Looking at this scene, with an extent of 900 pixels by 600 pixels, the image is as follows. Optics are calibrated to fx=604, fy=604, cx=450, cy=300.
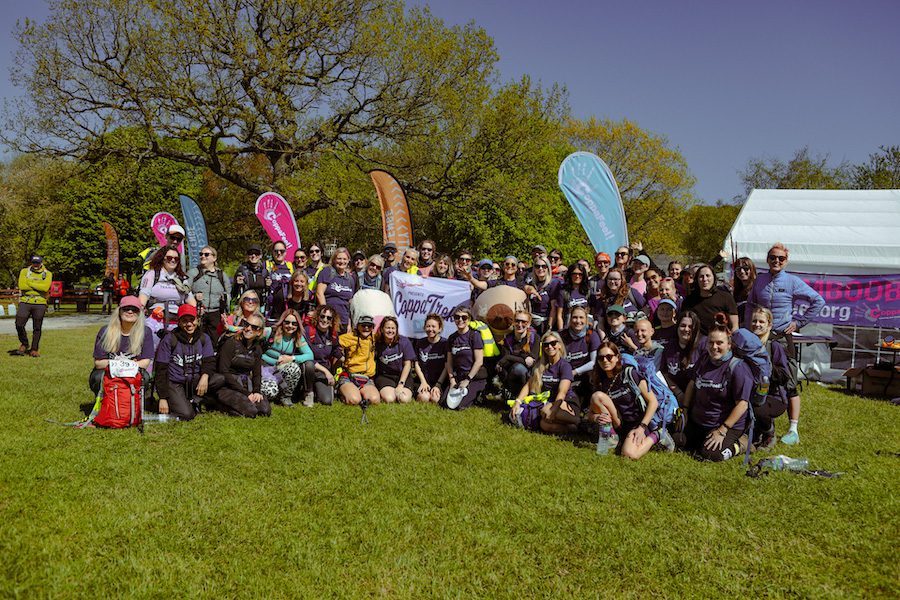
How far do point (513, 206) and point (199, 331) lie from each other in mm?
15209

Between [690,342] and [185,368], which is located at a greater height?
[690,342]

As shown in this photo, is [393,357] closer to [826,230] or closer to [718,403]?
[718,403]

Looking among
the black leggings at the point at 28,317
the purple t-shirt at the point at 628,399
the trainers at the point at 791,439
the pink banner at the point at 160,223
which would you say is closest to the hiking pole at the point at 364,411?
the purple t-shirt at the point at 628,399

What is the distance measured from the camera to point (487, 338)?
7.62 meters

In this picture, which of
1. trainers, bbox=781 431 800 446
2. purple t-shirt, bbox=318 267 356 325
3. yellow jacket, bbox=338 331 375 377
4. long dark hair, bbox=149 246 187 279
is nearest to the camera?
trainers, bbox=781 431 800 446

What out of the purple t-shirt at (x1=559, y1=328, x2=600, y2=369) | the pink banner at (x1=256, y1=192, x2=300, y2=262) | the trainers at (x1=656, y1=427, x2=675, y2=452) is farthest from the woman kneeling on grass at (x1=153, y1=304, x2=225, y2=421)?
the pink banner at (x1=256, y1=192, x2=300, y2=262)

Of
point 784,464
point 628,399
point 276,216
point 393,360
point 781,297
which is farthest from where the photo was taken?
point 276,216

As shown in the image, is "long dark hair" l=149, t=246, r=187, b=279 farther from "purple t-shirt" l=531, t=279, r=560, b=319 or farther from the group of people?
"purple t-shirt" l=531, t=279, r=560, b=319

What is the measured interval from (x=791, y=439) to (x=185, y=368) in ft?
20.7

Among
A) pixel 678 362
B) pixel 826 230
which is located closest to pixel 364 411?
pixel 678 362

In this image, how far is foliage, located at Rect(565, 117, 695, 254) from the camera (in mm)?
37812

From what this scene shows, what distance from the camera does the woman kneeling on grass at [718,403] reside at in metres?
5.37

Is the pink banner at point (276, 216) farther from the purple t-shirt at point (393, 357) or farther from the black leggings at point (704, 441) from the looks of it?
the black leggings at point (704, 441)

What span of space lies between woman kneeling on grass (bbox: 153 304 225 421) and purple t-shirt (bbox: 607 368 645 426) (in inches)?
165
